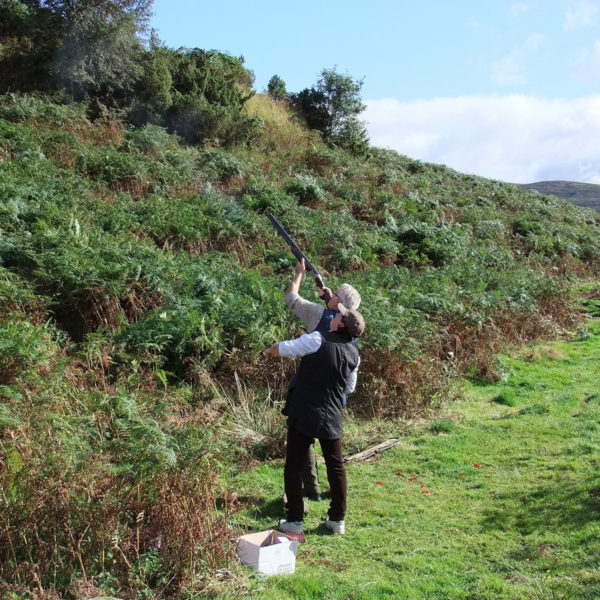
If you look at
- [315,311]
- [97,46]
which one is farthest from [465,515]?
[97,46]

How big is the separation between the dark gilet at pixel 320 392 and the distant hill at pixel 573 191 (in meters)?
84.9

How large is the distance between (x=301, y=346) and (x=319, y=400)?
0.49 m

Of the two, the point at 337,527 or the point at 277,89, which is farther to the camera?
the point at 277,89

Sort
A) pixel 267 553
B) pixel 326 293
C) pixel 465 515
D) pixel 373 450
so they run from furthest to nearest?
pixel 373 450
pixel 326 293
pixel 465 515
pixel 267 553

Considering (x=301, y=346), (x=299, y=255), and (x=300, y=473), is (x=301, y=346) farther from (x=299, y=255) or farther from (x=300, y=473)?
(x=299, y=255)

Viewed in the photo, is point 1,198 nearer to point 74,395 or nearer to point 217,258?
point 217,258

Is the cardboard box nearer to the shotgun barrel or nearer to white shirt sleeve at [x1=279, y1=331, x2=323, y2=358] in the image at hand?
white shirt sleeve at [x1=279, y1=331, x2=323, y2=358]

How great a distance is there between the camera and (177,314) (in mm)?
7863

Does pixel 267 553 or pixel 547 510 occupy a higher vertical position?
pixel 267 553

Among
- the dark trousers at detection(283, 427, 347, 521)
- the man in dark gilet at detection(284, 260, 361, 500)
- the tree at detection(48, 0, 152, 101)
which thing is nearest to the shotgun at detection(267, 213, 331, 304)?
the man in dark gilet at detection(284, 260, 361, 500)

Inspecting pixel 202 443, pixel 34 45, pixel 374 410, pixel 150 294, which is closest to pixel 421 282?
pixel 374 410

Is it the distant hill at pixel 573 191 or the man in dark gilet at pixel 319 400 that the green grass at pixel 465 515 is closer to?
the man in dark gilet at pixel 319 400

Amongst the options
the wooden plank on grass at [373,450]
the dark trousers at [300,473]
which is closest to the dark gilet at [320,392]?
the dark trousers at [300,473]

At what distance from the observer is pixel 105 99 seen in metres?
17.7
